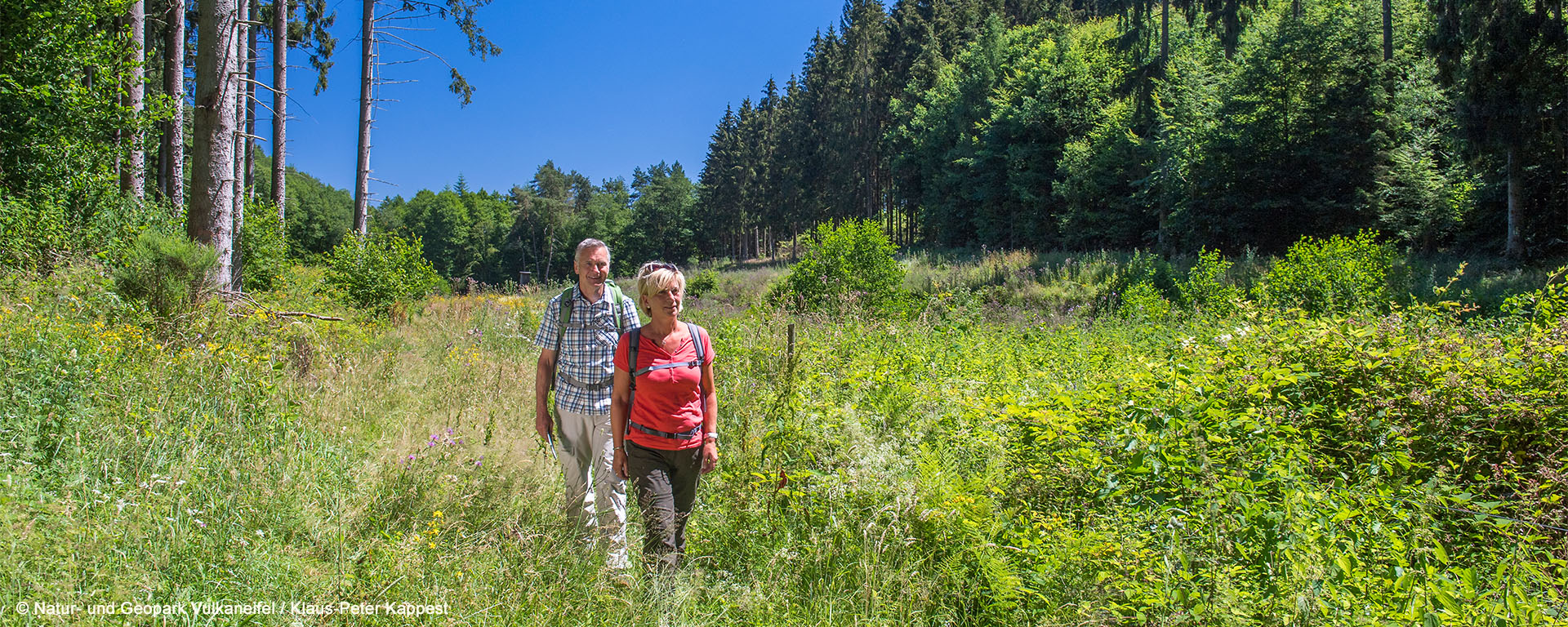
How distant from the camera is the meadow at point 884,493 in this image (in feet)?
7.72

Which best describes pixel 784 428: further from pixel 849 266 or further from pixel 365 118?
pixel 365 118

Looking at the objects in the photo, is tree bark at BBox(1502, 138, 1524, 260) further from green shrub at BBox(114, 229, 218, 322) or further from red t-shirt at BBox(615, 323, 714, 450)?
green shrub at BBox(114, 229, 218, 322)

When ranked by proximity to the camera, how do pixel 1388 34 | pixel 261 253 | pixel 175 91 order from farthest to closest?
pixel 1388 34 < pixel 261 253 < pixel 175 91

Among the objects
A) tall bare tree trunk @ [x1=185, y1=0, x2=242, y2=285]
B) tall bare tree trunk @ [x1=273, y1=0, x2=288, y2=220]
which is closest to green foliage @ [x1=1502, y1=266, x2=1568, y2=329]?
tall bare tree trunk @ [x1=185, y1=0, x2=242, y2=285]

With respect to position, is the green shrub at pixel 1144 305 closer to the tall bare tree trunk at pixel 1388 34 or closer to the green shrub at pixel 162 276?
the green shrub at pixel 162 276

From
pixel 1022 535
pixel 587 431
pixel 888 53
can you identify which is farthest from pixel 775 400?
pixel 888 53

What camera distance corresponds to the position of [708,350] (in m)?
3.36

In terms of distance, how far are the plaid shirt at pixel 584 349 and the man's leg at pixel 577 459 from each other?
6cm

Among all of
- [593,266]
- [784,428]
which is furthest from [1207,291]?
[593,266]

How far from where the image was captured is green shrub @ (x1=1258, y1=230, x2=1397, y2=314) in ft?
30.9

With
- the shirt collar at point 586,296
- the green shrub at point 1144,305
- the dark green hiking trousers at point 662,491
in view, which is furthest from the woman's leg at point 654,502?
the green shrub at point 1144,305

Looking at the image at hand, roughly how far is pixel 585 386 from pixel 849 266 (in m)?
8.14

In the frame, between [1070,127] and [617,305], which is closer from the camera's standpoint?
[617,305]

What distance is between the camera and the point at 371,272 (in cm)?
1140
